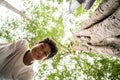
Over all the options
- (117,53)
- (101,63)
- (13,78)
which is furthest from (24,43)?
(101,63)

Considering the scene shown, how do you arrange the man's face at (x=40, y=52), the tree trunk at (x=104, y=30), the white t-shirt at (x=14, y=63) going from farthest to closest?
the tree trunk at (x=104, y=30)
the white t-shirt at (x=14, y=63)
the man's face at (x=40, y=52)

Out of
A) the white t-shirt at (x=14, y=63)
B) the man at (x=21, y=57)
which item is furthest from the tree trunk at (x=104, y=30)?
the white t-shirt at (x=14, y=63)

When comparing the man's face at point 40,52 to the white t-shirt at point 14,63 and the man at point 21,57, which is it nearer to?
the man at point 21,57

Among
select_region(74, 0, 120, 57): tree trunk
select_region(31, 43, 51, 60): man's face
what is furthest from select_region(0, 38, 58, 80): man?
select_region(74, 0, 120, 57): tree trunk

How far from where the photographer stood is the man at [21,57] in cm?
459

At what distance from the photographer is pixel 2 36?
16.4 metres

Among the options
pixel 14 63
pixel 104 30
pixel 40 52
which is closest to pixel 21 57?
pixel 14 63

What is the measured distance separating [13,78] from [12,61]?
36 cm

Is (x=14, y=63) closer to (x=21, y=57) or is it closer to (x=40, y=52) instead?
(x=21, y=57)

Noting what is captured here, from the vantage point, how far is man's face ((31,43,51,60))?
178 inches

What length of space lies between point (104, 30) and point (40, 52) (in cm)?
350

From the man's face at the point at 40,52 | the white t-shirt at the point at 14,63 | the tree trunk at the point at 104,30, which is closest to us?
the man's face at the point at 40,52

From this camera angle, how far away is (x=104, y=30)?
7445mm

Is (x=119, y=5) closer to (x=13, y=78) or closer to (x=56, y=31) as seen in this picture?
(x=13, y=78)
